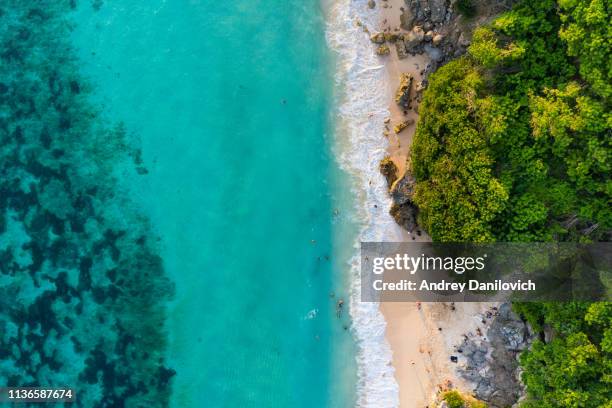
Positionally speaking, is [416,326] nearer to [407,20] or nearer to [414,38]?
[414,38]

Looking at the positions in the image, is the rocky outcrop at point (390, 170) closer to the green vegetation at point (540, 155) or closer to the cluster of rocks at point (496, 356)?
the green vegetation at point (540, 155)

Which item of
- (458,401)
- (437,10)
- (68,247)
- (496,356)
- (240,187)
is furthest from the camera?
(68,247)

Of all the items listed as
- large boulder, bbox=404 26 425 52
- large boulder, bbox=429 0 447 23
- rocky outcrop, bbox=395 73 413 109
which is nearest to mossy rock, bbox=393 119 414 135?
rocky outcrop, bbox=395 73 413 109

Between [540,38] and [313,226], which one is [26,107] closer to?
[313,226]

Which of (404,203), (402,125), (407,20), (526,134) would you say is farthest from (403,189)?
(407,20)

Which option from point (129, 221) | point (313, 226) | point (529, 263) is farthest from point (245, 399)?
point (529, 263)

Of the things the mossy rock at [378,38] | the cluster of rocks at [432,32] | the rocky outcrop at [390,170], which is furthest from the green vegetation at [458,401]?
the mossy rock at [378,38]

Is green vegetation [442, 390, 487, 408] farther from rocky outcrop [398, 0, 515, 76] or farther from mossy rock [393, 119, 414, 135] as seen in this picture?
rocky outcrop [398, 0, 515, 76]
